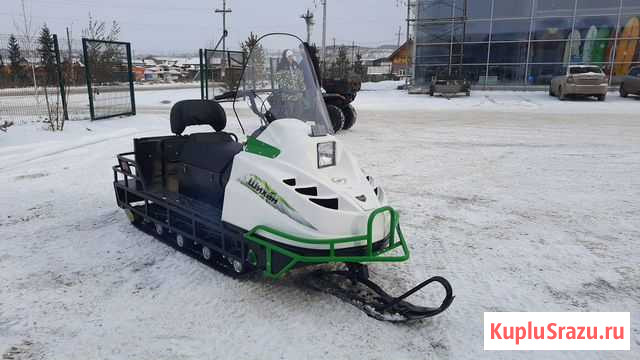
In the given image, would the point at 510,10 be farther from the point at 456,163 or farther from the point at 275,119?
the point at 275,119

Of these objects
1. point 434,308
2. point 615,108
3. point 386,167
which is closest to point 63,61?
point 386,167

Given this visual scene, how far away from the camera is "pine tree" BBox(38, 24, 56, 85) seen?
36.2ft

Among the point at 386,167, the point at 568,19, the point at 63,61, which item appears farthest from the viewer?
the point at 568,19

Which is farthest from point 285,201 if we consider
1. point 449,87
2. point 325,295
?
point 449,87

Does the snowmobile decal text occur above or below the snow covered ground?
above

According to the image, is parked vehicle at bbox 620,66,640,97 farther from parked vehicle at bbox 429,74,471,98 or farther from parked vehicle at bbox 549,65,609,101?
parked vehicle at bbox 429,74,471,98

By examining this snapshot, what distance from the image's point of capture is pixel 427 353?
2787mm

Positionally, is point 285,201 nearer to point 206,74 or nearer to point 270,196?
point 270,196

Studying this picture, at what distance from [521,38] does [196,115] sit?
2336cm

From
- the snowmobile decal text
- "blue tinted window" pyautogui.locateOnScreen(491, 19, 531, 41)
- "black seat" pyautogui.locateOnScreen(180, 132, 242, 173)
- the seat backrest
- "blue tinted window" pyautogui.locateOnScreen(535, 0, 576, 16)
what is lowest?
the snowmobile decal text

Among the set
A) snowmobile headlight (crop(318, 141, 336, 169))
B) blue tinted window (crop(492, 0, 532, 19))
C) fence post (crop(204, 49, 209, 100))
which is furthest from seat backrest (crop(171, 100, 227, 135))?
blue tinted window (crop(492, 0, 532, 19))

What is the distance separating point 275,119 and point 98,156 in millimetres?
5589

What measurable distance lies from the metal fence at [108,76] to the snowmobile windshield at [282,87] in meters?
9.06

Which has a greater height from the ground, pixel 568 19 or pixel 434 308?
pixel 568 19
